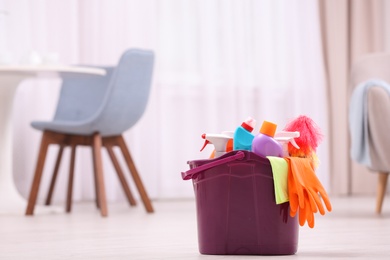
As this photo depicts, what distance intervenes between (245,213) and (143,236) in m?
0.70

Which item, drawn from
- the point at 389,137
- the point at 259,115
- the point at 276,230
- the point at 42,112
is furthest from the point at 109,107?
the point at 276,230

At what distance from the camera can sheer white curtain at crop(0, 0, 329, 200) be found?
444 cm

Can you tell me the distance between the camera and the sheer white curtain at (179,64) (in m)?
4.44

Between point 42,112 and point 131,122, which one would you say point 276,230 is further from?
point 42,112

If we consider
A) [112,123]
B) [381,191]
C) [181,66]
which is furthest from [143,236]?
[181,66]

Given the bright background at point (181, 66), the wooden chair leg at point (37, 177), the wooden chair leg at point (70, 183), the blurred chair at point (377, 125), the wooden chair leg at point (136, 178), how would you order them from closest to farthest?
the blurred chair at point (377, 125) < the wooden chair leg at point (37, 177) < the wooden chair leg at point (136, 178) < the wooden chair leg at point (70, 183) < the bright background at point (181, 66)

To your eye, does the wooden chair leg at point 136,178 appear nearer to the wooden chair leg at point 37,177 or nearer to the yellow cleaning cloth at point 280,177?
the wooden chair leg at point 37,177

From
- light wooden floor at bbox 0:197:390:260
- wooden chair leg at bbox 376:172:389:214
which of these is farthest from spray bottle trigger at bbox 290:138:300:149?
wooden chair leg at bbox 376:172:389:214

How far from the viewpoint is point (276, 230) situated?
1.78 meters

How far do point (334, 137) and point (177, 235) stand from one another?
2.92m

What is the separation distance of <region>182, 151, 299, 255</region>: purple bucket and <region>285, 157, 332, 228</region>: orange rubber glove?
1.4 inches

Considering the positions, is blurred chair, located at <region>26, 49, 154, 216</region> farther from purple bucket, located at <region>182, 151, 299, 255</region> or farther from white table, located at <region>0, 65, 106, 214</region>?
purple bucket, located at <region>182, 151, 299, 255</region>

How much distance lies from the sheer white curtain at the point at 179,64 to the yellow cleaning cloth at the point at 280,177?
2826 mm

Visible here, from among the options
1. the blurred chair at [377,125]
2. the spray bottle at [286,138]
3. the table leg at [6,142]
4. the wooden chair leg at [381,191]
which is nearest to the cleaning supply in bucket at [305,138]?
the spray bottle at [286,138]
